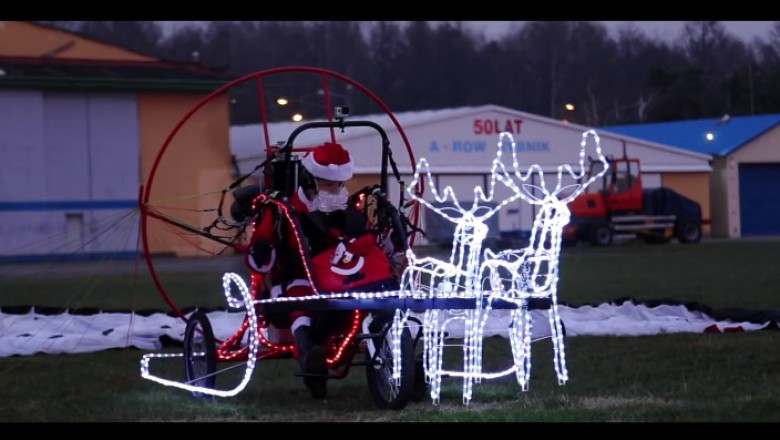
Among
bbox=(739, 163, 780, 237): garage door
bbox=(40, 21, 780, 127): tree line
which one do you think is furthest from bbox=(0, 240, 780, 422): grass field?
bbox=(40, 21, 780, 127): tree line

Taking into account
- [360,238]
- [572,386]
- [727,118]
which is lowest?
[572,386]

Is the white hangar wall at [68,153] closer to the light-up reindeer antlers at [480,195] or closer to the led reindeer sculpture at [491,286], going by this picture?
the light-up reindeer antlers at [480,195]

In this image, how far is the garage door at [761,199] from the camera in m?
24.9

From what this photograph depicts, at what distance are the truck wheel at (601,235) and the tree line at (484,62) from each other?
9.87 feet

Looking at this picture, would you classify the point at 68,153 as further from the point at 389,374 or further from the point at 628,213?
the point at 389,374

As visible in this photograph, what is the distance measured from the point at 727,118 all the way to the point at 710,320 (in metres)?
14.7

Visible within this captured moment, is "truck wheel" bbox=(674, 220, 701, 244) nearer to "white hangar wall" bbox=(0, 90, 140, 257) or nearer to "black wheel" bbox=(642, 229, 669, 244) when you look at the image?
"black wheel" bbox=(642, 229, 669, 244)

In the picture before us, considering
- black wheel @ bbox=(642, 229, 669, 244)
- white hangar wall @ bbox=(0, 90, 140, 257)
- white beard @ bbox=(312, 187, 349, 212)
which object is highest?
white hangar wall @ bbox=(0, 90, 140, 257)

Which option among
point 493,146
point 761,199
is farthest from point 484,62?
point 761,199

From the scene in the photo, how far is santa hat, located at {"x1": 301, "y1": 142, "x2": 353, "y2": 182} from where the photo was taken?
339 inches

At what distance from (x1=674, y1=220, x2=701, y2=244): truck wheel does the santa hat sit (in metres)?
A: 25.0

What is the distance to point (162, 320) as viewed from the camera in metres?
13.1

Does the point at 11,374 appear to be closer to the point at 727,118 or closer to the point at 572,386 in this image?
the point at 572,386
